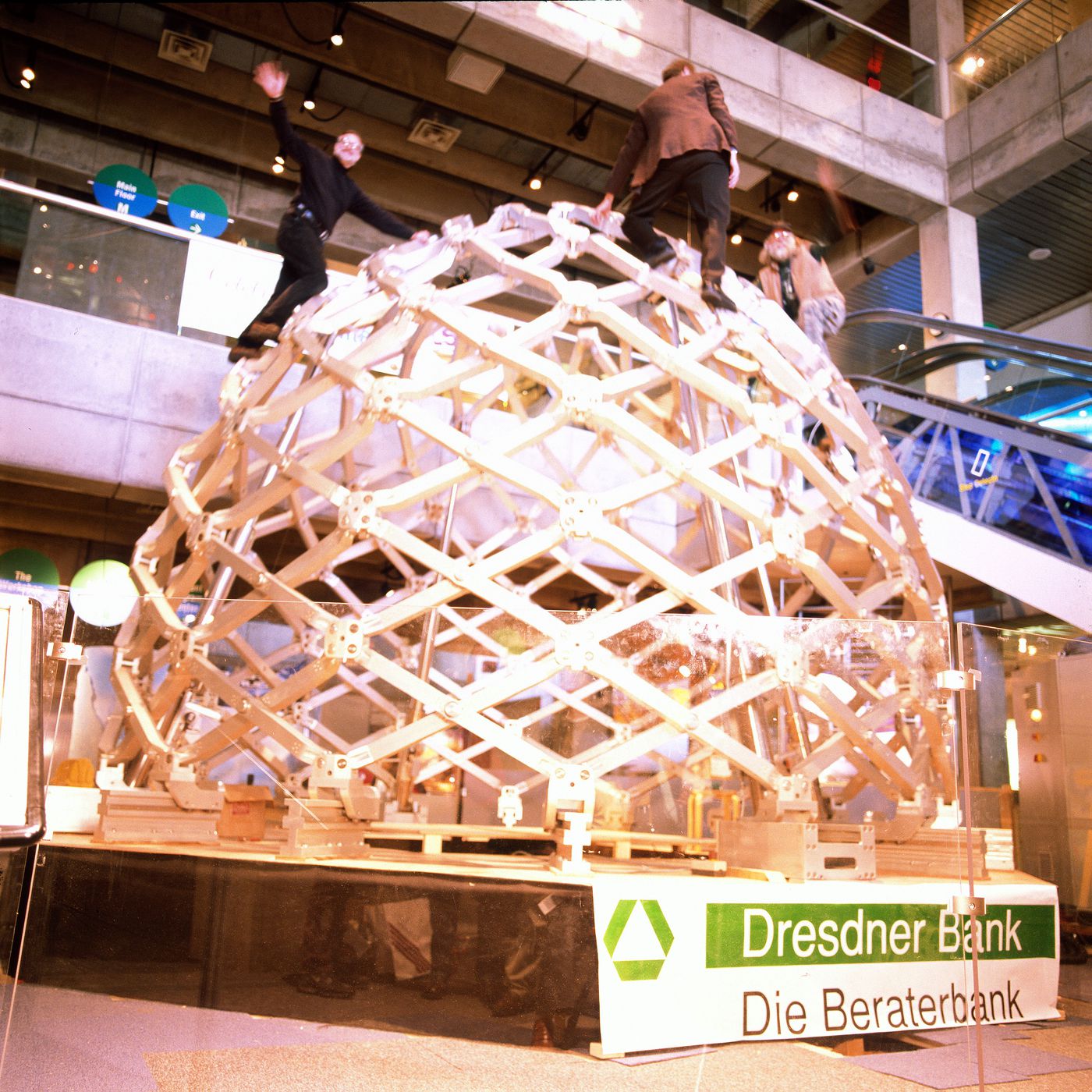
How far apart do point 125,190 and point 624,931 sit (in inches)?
333

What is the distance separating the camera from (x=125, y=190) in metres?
9.43

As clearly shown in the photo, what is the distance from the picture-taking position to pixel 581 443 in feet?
29.6

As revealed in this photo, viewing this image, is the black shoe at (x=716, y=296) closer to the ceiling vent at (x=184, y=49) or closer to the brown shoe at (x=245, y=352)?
the brown shoe at (x=245, y=352)

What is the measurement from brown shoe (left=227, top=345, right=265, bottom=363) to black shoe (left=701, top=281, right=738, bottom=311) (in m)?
3.20

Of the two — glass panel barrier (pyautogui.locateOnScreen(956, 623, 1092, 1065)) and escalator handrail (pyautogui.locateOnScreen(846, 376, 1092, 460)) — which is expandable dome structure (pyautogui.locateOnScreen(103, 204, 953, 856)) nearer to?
glass panel barrier (pyautogui.locateOnScreen(956, 623, 1092, 1065))

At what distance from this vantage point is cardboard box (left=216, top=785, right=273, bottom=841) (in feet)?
13.6

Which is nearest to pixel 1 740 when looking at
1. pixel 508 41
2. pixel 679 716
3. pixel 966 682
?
pixel 679 716

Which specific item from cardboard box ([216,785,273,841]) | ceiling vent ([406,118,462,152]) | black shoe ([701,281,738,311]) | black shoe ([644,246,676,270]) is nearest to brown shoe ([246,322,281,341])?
black shoe ([644,246,676,270])

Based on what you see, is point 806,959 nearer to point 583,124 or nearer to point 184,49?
point 583,124

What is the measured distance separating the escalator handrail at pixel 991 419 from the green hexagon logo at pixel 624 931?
5331mm

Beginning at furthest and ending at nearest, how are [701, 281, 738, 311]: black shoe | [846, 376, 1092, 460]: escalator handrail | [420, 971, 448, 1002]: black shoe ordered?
[846, 376, 1092, 460]: escalator handrail → [701, 281, 738, 311]: black shoe → [420, 971, 448, 1002]: black shoe

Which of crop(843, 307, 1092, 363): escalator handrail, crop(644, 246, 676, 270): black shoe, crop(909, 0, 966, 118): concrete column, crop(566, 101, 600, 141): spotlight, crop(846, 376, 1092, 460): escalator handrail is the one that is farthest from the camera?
crop(566, 101, 600, 141): spotlight

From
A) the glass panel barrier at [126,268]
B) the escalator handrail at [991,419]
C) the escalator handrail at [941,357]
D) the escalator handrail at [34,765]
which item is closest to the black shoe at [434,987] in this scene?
the escalator handrail at [34,765]

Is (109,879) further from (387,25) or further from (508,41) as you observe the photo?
(387,25)
